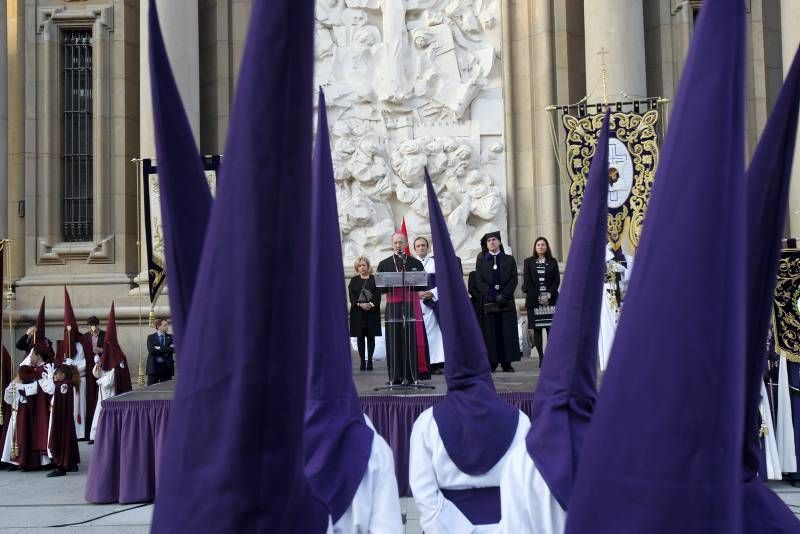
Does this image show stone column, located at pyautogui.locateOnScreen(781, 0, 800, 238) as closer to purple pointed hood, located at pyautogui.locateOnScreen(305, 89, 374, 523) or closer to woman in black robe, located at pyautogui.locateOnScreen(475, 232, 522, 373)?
woman in black robe, located at pyautogui.locateOnScreen(475, 232, 522, 373)

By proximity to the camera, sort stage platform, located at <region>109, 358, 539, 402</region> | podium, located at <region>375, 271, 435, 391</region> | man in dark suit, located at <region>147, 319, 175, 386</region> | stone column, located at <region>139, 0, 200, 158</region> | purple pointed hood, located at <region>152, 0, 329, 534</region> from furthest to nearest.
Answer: stone column, located at <region>139, 0, 200, 158</region> → man in dark suit, located at <region>147, 319, 175, 386</region> → podium, located at <region>375, 271, 435, 391</region> → stage platform, located at <region>109, 358, 539, 402</region> → purple pointed hood, located at <region>152, 0, 329, 534</region>

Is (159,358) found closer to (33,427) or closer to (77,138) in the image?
(33,427)

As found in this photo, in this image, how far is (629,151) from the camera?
11.3 m

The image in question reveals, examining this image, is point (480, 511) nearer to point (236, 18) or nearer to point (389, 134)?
point (389, 134)

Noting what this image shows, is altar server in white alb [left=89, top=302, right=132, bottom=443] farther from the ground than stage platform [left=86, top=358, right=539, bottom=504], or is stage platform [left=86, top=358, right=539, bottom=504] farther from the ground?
altar server in white alb [left=89, top=302, right=132, bottom=443]

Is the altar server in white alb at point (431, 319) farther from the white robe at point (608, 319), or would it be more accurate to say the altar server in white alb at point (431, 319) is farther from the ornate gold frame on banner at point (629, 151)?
the white robe at point (608, 319)

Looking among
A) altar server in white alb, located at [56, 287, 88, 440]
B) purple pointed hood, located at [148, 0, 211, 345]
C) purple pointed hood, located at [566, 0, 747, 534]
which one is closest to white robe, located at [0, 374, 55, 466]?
altar server in white alb, located at [56, 287, 88, 440]

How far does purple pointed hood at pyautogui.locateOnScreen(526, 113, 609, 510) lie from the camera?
2.96 metres

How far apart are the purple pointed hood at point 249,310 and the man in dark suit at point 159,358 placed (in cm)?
1098

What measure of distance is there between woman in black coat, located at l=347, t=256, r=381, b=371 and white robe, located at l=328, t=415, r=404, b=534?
7662mm

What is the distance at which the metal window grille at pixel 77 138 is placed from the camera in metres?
16.2

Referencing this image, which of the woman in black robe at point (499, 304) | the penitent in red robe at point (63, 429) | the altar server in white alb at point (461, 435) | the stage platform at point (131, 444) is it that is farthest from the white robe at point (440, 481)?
the penitent in red robe at point (63, 429)

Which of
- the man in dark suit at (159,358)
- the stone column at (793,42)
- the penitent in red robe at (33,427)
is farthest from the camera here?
the stone column at (793,42)

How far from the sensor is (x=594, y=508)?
5.97ft
